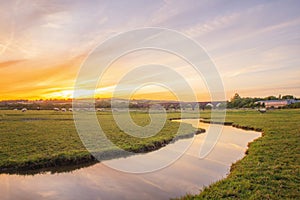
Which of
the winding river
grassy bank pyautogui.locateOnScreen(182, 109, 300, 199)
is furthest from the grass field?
the winding river

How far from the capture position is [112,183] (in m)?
11.6

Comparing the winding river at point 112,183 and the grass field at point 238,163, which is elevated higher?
the grass field at point 238,163

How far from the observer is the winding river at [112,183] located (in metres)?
10.0

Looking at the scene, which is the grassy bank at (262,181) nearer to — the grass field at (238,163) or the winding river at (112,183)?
the grass field at (238,163)

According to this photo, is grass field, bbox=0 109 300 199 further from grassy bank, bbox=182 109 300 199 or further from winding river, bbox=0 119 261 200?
winding river, bbox=0 119 261 200

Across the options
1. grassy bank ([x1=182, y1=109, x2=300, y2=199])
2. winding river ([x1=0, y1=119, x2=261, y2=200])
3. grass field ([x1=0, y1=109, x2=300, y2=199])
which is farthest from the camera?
winding river ([x1=0, y1=119, x2=261, y2=200])

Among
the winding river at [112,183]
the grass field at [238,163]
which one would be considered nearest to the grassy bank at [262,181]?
the grass field at [238,163]

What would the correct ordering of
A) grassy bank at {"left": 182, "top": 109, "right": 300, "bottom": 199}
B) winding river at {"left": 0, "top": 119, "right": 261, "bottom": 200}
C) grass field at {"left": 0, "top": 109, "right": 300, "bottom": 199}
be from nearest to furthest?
1. grassy bank at {"left": 182, "top": 109, "right": 300, "bottom": 199}
2. grass field at {"left": 0, "top": 109, "right": 300, "bottom": 199}
3. winding river at {"left": 0, "top": 119, "right": 261, "bottom": 200}

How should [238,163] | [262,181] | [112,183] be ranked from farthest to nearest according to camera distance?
[238,163] < [112,183] < [262,181]

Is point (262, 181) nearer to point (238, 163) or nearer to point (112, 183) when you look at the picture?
point (238, 163)

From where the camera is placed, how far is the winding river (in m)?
10.0

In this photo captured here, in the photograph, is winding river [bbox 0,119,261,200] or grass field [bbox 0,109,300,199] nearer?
grass field [bbox 0,109,300,199]

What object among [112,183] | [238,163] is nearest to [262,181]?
[238,163]

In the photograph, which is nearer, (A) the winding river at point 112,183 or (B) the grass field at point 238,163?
(B) the grass field at point 238,163
